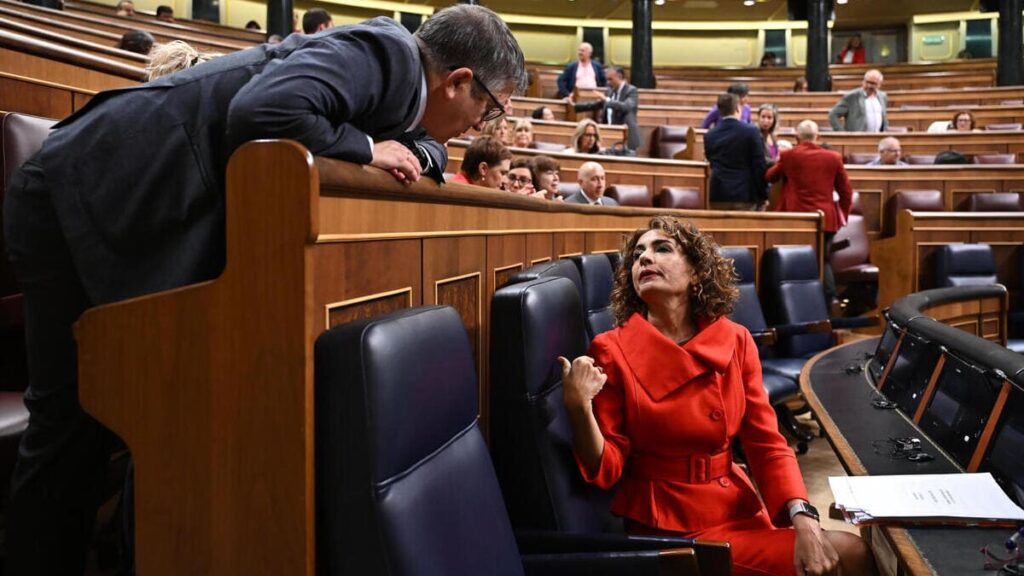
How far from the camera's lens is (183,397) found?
47 centimetres

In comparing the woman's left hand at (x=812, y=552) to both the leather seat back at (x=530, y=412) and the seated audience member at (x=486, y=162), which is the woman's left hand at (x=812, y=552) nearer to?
the leather seat back at (x=530, y=412)

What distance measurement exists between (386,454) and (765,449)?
0.62 meters

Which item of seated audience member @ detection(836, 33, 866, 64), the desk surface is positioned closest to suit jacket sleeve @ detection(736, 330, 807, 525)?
the desk surface

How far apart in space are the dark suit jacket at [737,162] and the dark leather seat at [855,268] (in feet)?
1.45

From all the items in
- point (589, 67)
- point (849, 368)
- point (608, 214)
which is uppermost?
point (589, 67)

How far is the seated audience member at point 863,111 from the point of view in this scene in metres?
4.33

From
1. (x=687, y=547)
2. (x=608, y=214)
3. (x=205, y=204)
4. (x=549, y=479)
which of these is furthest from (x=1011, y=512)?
(x=608, y=214)

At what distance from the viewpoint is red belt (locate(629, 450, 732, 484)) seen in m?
0.92

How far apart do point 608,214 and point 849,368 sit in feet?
1.80

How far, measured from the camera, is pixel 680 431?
908 mm

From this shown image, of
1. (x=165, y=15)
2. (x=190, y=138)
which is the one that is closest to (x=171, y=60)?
(x=190, y=138)

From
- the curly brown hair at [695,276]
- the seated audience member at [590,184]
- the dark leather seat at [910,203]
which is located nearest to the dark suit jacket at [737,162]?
the dark leather seat at [910,203]

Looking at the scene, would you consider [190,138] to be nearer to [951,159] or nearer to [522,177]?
[522,177]

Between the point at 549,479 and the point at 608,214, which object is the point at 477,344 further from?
the point at 608,214
